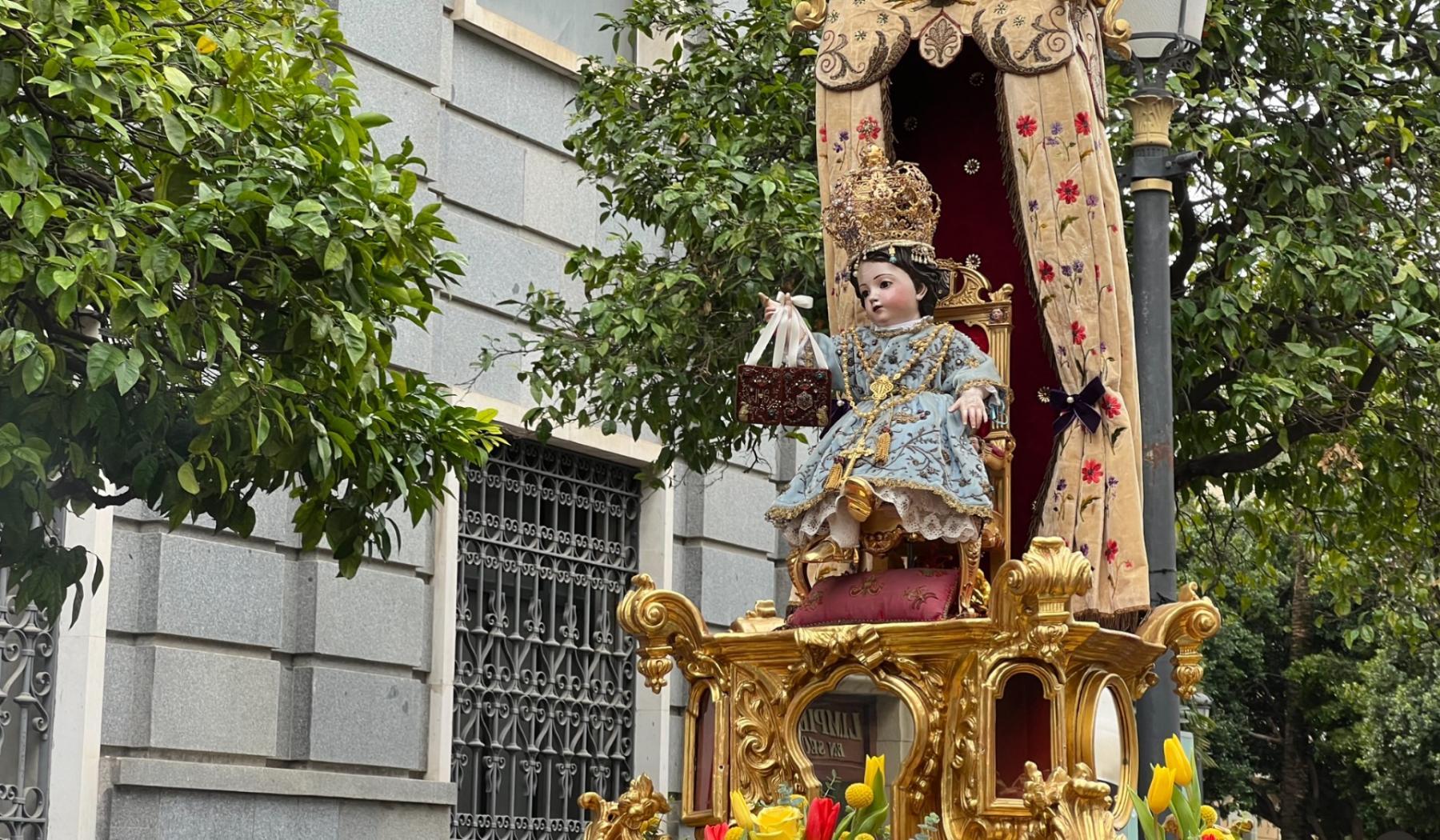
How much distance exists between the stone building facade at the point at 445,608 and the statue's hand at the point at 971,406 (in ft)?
19.9

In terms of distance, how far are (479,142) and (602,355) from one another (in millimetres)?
3123

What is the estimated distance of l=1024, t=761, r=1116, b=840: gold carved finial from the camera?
6.11 m

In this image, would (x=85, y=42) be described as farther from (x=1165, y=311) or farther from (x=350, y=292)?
(x=1165, y=311)

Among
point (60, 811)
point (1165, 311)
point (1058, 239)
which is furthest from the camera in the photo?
point (60, 811)

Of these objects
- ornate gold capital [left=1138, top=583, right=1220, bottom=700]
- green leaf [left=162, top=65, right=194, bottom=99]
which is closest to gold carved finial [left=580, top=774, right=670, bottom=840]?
ornate gold capital [left=1138, top=583, right=1220, bottom=700]

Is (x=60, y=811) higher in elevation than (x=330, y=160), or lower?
lower

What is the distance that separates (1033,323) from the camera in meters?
7.68

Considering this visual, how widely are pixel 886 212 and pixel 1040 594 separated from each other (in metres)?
1.48

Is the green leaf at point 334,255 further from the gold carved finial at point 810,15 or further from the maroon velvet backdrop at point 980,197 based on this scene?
the maroon velvet backdrop at point 980,197

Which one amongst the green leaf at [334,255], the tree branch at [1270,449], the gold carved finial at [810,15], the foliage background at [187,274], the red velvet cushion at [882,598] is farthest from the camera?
the tree branch at [1270,449]

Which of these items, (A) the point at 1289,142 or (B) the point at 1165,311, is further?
(A) the point at 1289,142

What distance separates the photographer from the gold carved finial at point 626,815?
7004 mm

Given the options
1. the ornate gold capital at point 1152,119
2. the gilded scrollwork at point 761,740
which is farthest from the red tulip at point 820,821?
the ornate gold capital at point 1152,119

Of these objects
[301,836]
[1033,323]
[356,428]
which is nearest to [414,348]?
[301,836]
